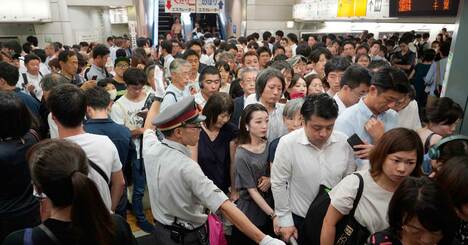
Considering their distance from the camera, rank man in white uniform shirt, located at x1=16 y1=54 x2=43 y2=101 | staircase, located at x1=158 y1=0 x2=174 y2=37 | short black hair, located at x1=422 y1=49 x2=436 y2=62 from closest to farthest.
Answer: man in white uniform shirt, located at x1=16 y1=54 x2=43 y2=101 < short black hair, located at x1=422 y1=49 x2=436 y2=62 < staircase, located at x1=158 y1=0 x2=174 y2=37

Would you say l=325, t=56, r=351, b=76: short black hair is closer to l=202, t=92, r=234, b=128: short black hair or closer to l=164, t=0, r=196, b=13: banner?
l=202, t=92, r=234, b=128: short black hair

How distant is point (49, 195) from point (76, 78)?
14.2ft

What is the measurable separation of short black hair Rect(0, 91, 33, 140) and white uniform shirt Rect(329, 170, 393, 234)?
1.95 m

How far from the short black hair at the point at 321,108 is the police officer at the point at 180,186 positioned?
2.18 feet

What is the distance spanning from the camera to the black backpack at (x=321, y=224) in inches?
65.7

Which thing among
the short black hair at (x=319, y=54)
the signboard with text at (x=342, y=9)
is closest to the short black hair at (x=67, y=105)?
the short black hair at (x=319, y=54)

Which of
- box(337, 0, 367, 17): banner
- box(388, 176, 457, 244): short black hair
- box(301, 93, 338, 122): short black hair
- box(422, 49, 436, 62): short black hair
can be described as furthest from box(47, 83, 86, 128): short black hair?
box(337, 0, 367, 17): banner

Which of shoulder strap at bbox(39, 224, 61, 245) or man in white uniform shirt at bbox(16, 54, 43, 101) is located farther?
man in white uniform shirt at bbox(16, 54, 43, 101)

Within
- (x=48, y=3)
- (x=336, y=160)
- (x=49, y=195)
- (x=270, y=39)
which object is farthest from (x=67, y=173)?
(x=48, y=3)

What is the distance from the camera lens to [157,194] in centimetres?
195

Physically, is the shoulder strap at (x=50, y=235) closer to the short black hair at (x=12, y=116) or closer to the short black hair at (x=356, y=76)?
the short black hair at (x=12, y=116)

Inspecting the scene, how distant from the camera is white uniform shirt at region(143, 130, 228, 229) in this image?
5.82 feet

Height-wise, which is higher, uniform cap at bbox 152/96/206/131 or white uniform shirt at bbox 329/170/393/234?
uniform cap at bbox 152/96/206/131

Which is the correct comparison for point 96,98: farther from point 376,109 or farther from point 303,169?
Answer: point 376,109
